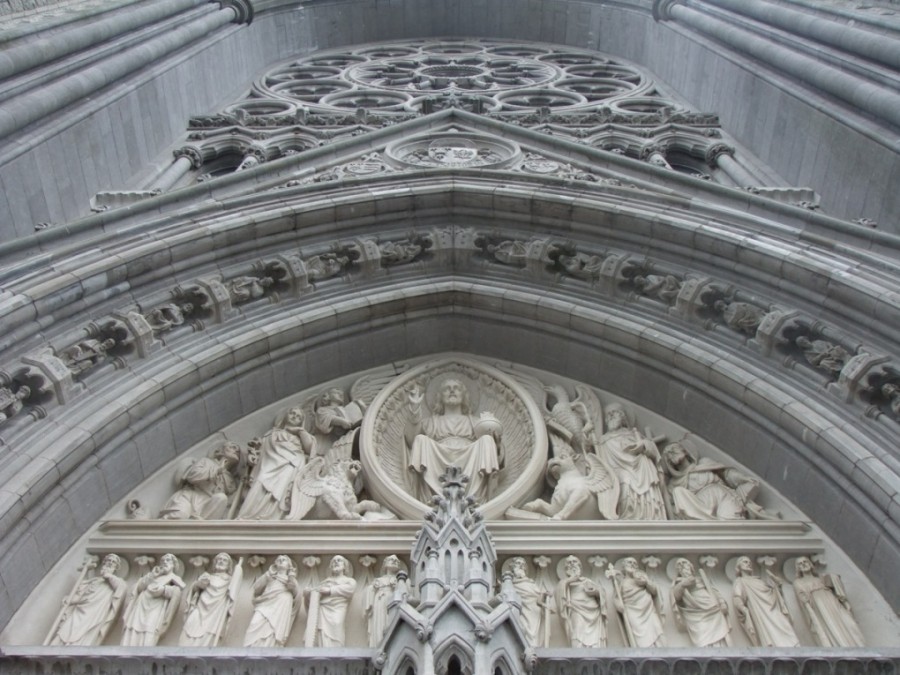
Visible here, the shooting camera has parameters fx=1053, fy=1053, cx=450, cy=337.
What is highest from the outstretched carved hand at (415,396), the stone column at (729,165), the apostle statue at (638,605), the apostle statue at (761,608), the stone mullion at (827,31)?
the stone mullion at (827,31)

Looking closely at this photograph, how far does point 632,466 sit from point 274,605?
3360 millimetres

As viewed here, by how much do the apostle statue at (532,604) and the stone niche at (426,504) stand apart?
0.21ft

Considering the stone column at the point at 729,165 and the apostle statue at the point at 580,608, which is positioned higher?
the stone column at the point at 729,165

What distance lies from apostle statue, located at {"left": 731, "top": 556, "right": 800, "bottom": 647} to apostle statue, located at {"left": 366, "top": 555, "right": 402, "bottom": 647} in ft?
8.11

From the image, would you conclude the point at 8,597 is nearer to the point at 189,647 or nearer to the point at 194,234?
the point at 189,647

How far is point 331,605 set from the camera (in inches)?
295

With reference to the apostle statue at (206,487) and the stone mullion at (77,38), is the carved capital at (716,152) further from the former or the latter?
the apostle statue at (206,487)

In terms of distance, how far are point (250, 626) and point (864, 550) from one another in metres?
4.40

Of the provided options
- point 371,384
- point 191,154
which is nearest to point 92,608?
point 371,384

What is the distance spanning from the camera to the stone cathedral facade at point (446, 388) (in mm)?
7273

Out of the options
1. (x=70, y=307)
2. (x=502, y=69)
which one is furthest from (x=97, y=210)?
(x=502, y=69)

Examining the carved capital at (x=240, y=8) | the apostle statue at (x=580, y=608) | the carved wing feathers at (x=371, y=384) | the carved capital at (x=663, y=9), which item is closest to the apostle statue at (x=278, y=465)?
Result: the carved wing feathers at (x=371, y=384)

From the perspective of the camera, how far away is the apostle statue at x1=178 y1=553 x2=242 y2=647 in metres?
7.20

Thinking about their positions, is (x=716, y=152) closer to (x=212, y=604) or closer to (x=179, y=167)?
(x=179, y=167)
